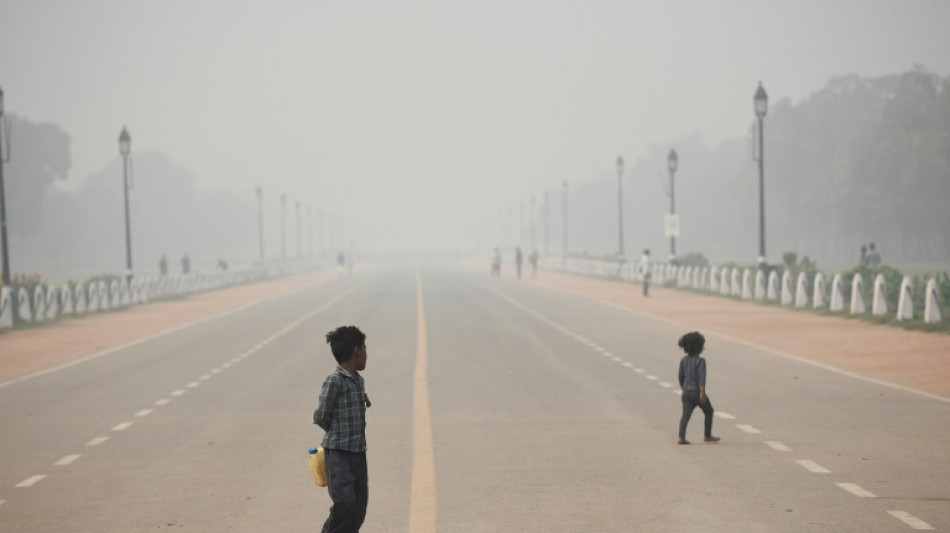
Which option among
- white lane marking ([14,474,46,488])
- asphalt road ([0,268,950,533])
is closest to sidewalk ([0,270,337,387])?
asphalt road ([0,268,950,533])

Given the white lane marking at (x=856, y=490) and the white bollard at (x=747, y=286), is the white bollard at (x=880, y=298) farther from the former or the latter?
the white lane marking at (x=856, y=490)

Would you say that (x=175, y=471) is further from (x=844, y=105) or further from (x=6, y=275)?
(x=844, y=105)

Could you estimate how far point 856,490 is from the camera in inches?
387

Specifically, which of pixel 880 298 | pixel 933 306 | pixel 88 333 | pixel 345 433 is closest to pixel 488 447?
pixel 345 433

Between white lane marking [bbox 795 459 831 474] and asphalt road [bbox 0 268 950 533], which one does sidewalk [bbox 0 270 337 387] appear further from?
white lane marking [bbox 795 459 831 474]

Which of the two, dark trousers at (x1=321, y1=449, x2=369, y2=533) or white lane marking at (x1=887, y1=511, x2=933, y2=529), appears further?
white lane marking at (x1=887, y1=511, x2=933, y2=529)

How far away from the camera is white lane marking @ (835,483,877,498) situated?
31.5ft

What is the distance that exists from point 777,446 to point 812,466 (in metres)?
1.16

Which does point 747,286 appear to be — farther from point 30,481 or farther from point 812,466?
point 30,481

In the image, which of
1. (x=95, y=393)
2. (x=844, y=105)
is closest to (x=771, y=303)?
(x=95, y=393)

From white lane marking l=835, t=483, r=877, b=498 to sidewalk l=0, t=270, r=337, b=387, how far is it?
14.1 meters

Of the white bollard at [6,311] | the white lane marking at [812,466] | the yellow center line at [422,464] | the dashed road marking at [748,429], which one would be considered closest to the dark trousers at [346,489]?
the yellow center line at [422,464]

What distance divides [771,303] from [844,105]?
71082 mm

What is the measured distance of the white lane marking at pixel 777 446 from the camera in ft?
39.1
